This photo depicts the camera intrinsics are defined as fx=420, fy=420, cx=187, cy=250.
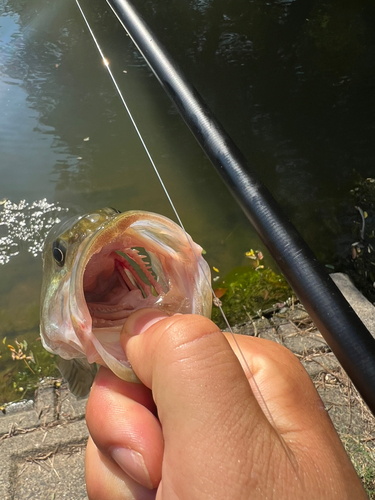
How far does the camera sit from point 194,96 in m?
1.85

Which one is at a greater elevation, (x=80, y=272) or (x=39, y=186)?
(x=80, y=272)

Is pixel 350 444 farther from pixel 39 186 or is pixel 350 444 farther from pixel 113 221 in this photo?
pixel 39 186

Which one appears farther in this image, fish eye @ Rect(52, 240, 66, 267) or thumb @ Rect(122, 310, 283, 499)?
fish eye @ Rect(52, 240, 66, 267)

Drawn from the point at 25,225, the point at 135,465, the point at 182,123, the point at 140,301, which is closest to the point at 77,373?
the point at 140,301

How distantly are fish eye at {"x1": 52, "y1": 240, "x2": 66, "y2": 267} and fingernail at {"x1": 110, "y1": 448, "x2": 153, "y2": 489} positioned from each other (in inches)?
30.8

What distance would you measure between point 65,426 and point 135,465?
57.4 inches

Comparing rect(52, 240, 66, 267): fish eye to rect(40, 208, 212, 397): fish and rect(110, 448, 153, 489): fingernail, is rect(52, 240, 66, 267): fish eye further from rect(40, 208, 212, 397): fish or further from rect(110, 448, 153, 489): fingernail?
rect(110, 448, 153, 489): fingernail

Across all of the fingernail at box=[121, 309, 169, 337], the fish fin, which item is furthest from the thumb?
the fish fin

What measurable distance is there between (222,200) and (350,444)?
2598 mm

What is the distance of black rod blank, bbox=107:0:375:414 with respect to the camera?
113 centimetres

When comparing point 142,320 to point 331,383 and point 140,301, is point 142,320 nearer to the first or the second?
point 140,301

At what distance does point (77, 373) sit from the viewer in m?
2.49

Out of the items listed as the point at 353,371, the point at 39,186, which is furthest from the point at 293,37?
the point at 353,371

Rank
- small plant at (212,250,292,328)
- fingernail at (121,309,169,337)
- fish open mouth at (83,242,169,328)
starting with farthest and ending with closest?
small plant at (212,250,292,328), fish open mouth at (83,242,169,328), fingernail at (121,309,169,337)
